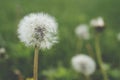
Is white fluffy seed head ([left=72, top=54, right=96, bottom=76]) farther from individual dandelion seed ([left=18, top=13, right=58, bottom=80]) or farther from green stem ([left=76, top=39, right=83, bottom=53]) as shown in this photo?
individual dandelion seed ([left=18, top=13, right=58, bottom=80])

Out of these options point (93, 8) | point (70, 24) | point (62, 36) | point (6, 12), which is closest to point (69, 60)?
point (62, 36)

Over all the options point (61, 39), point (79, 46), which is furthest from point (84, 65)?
point (61, 39)

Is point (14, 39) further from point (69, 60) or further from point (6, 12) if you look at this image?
point (6, 12)

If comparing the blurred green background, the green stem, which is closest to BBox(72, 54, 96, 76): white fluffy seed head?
the blurred green background

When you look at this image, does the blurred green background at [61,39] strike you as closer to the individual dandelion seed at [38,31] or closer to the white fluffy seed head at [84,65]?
the white fluffy seed head at [84,65]

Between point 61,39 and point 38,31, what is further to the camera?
point 61,39

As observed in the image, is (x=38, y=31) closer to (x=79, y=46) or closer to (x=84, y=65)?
(x=84, y=65)
